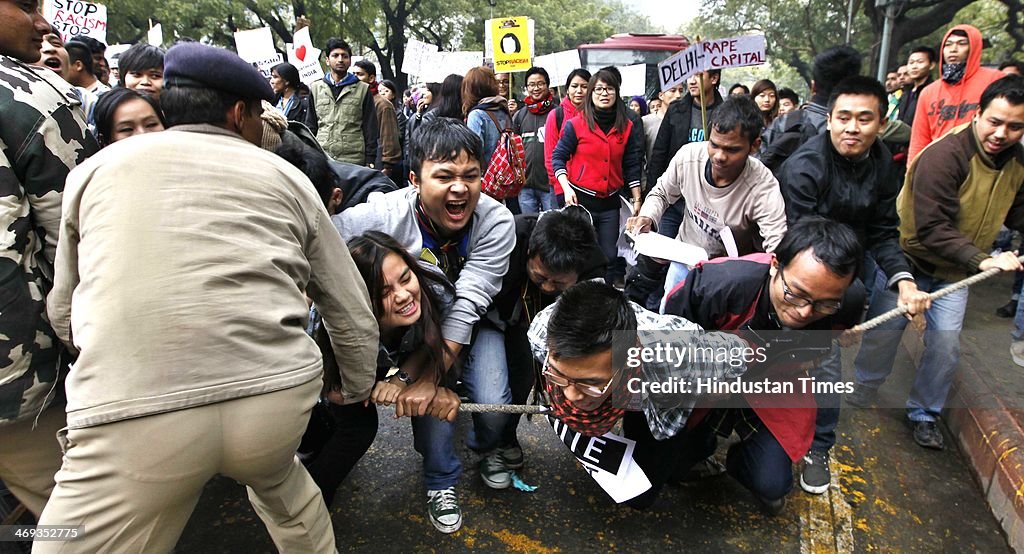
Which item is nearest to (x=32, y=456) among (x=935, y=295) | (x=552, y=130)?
(x=935, y=295)

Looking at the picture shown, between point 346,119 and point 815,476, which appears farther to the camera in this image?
point 346,119

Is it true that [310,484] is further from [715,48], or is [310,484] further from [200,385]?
[715,48]

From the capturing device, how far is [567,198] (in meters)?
4.04

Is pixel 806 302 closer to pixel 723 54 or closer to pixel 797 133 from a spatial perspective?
pixel 797 133

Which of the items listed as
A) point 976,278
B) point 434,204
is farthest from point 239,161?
point 976,278

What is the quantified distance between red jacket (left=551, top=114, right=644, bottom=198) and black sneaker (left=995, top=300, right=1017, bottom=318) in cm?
292

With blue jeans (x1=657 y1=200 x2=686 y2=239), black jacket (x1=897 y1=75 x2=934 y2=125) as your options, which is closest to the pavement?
blue jeans (x1=657 y1=200 x2=686 y2=239)

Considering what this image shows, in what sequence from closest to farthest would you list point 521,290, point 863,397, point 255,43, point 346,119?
point 521,290 < point 863,397 < point 346,119 < point 255,43

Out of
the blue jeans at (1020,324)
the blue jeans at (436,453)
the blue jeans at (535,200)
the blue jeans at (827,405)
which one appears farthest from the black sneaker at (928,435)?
the blue jeans at (535,200)

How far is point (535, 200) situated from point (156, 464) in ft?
13.5

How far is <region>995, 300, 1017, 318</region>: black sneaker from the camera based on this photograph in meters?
4.41

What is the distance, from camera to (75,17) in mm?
6078

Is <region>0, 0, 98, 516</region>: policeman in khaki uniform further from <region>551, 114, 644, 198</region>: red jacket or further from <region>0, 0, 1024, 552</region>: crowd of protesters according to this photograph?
<region>551, 114, 644, 198</region>: red jacket

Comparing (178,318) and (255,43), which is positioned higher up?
(255,43)
